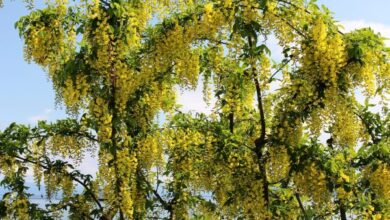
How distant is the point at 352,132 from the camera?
262 inches

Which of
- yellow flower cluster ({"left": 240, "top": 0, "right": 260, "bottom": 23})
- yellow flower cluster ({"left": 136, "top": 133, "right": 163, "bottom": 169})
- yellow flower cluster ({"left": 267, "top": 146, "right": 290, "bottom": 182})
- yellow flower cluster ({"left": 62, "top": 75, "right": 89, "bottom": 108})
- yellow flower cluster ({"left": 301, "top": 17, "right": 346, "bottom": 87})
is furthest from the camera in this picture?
yellow flower cluster ({"left": 136, "top": 133, "right": 163, "bottom": 169})

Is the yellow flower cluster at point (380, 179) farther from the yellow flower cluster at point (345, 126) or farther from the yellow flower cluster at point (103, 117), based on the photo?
the yellow flower cluster at point (103, 117)

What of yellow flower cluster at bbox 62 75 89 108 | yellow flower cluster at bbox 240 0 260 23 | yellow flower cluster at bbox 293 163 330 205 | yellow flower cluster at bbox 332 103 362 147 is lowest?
yellow flower cluster at bbox 293 163 330 205

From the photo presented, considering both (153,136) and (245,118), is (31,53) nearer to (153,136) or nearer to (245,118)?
(153,136)

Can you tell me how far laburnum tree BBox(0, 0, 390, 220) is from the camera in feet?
20.2

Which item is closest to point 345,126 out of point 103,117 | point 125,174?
point 125,174

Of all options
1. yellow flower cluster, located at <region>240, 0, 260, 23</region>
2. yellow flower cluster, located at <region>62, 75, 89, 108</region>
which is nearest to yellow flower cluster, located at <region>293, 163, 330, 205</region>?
yellow flower cluster, located at <region>240, 0, 260, 23</region>

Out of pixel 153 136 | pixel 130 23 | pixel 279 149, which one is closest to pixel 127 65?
pixel 130 23

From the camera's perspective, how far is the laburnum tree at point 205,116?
242 inches

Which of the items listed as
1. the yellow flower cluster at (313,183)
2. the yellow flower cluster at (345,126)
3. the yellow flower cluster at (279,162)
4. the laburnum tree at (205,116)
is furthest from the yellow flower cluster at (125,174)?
the yellow flower cluster at (345,126)

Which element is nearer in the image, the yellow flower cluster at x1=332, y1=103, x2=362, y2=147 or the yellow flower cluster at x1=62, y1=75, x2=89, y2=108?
the yellow flower cluster at x1=332, y1=103, x2=362, y2=147

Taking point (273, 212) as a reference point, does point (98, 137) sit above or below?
above

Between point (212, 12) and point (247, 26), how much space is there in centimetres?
55

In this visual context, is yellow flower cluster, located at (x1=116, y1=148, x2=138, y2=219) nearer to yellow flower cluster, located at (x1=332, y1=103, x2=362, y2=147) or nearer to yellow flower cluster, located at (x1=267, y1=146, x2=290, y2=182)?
yellow flower cluster, located at (x1=267, y1=146, x2=290, y2=182)
